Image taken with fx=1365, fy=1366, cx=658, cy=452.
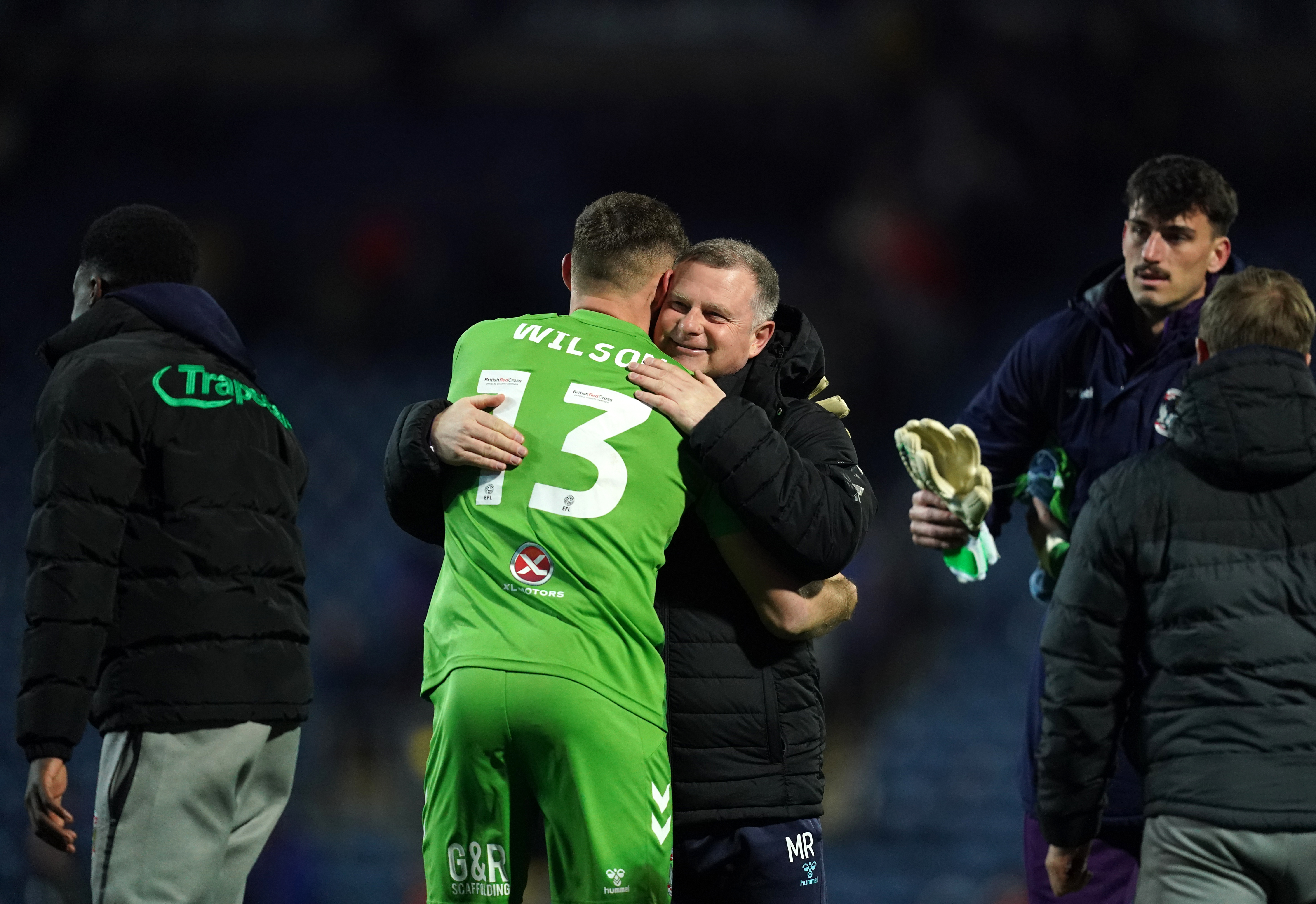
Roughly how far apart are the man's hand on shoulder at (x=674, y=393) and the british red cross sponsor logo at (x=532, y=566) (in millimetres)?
353

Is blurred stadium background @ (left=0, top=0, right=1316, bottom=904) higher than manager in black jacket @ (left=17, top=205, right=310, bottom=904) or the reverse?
higher

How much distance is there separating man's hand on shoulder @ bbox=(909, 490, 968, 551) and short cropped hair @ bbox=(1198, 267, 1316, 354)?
1.20 meters

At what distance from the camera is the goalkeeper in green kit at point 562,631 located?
239 centimetres

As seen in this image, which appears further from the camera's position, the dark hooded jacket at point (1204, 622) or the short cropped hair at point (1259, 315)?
the short cropped hair at point (1259, 315)

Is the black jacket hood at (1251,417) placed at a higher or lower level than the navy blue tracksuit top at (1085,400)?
lower

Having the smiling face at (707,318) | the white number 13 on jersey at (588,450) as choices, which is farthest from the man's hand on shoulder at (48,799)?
the smiling face at (707,318)

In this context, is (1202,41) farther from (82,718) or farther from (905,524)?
(82,718)

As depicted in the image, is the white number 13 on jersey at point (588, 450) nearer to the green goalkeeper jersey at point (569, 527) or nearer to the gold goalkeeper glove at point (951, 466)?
the green goalkeeper jersey at point (569, 527)

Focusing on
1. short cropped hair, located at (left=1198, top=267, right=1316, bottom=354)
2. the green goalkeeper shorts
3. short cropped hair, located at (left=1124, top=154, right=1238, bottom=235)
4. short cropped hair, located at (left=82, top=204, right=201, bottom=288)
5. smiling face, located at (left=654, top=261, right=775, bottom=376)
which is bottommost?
the green goalkeeper shorts

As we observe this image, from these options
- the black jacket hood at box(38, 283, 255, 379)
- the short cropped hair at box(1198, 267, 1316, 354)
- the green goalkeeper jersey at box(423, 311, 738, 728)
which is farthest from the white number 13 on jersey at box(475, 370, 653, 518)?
the short cropped hair at box(1198, 267, 1316, 354)

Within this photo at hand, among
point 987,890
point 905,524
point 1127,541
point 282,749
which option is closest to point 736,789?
point 1127,541

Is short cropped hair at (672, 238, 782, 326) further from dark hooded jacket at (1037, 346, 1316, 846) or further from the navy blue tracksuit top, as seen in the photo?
the navy blue tracksuit top

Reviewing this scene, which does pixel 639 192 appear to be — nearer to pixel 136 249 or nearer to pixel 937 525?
pixel 937 525

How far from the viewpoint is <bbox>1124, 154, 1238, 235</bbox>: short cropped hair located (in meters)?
3.67
